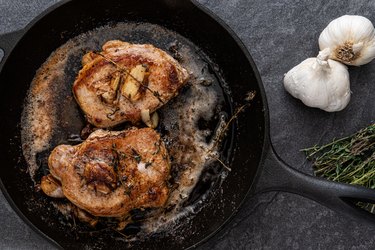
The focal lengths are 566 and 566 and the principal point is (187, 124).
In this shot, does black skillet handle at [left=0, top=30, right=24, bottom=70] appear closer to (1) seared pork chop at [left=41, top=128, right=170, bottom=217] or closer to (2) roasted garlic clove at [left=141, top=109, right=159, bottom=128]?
(1) seared pork chop at [left=41, top=128, right=170, bottom=217]

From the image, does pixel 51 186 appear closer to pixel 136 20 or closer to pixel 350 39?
pixel 136 20

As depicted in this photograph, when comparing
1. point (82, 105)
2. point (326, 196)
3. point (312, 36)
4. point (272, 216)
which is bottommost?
point (272, 216)

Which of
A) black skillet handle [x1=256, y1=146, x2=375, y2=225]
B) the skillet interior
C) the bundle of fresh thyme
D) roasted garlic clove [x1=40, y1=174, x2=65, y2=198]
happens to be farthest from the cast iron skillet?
the bundle of fresh thyme

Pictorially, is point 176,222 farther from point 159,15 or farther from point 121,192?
point 159,15

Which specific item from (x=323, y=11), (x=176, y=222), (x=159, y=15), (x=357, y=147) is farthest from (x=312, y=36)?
(x=176, y=222)

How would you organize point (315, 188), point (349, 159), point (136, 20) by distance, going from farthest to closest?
point (136, 20) < point (349, 159) < point (315, 188)

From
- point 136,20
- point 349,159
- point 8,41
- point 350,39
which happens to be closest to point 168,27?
point 136,20

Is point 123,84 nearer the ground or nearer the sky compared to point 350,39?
nearer the sky
